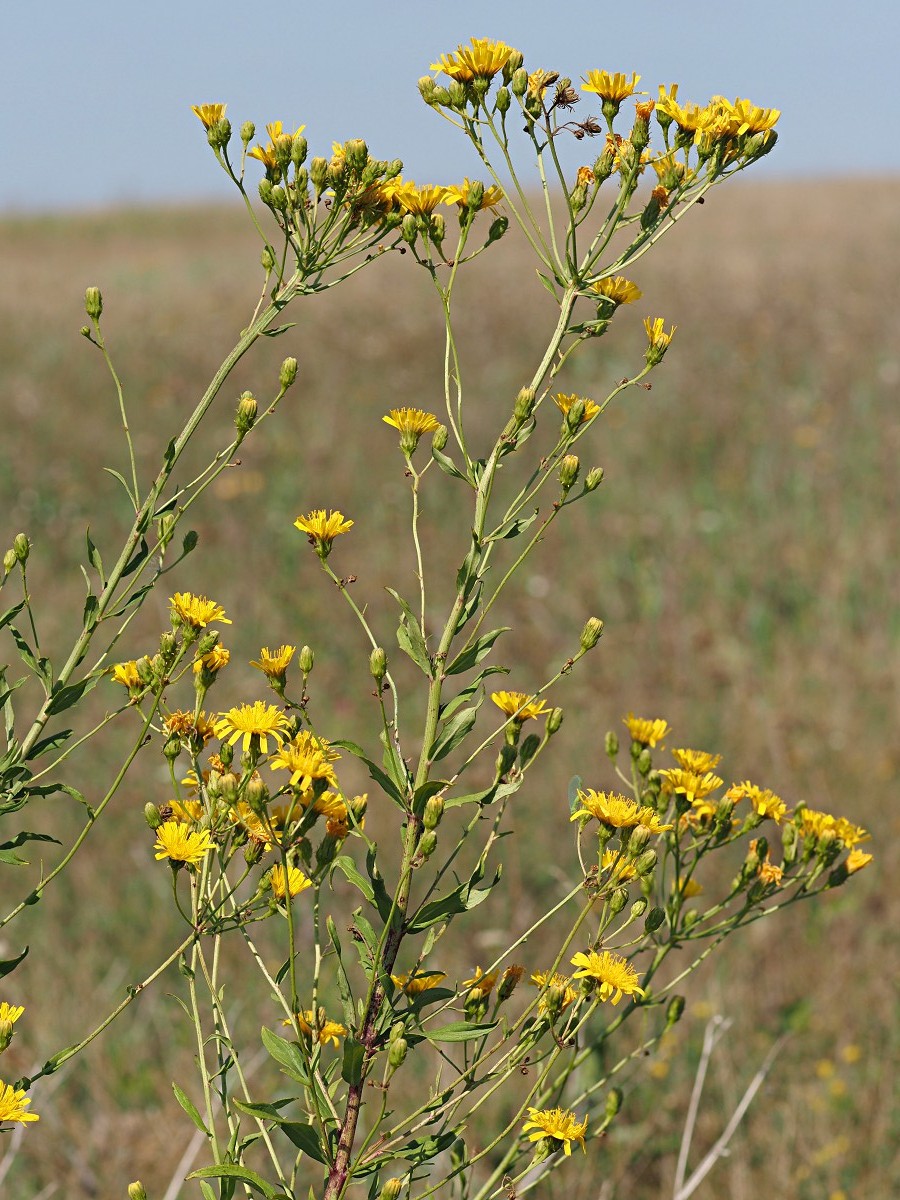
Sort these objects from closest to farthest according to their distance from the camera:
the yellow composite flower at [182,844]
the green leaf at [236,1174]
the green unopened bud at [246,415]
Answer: the green leaf at [236,1174] → the yellow composite flower at [182,844] → the green unopened bud at [246,415]

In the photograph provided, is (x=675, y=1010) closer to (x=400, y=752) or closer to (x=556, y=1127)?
(x=556, y=1127)

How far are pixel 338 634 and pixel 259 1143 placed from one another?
2693mm

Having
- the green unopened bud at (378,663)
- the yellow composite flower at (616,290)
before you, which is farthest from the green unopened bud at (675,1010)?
the yellow composite flower at (616,290)

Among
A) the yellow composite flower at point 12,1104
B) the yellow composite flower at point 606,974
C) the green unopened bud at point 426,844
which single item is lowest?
the yellow composite flower at point 12,1104

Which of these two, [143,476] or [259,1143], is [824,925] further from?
[143,476]

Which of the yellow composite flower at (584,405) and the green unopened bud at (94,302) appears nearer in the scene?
the yellow composite flower at (584,405)

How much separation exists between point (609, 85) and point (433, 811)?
3.00 ft

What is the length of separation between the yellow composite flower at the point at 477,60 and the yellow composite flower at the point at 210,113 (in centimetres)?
27

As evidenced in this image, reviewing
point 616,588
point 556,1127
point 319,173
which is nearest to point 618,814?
point 556,1127

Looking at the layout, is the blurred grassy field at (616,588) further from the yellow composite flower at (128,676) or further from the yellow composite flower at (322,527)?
the yellow composite flower at (322,527)

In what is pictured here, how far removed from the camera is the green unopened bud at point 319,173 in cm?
132

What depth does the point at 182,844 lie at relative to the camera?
4.09 feet

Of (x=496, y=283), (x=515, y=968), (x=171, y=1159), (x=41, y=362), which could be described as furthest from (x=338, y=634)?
(x=496, y=283)

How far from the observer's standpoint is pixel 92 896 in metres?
3.65
